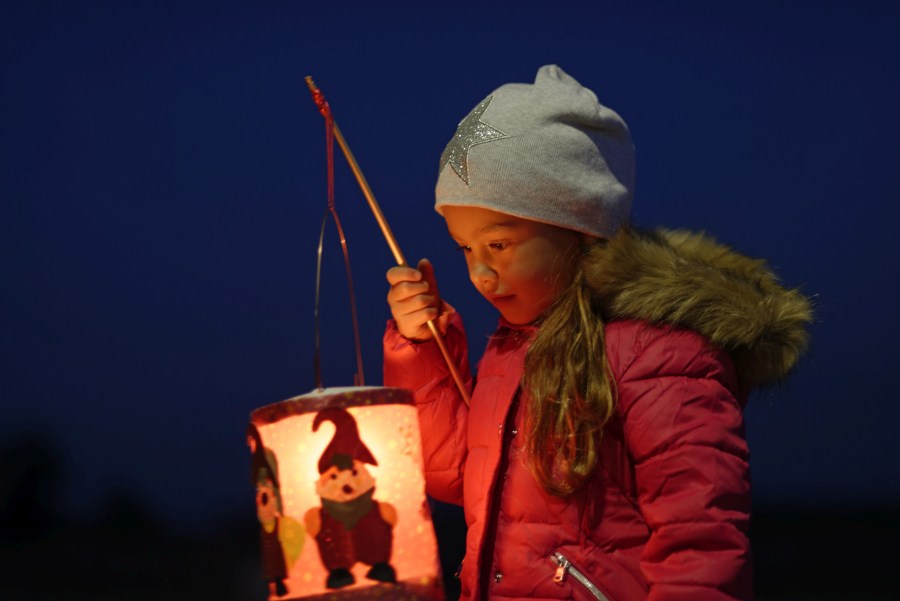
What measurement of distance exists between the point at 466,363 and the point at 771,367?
45 centimetres

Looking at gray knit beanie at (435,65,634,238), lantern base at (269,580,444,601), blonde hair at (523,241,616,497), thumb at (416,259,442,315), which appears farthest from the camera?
thumb at (416,259,442,315)

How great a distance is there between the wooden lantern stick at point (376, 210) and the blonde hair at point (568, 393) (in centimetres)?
16

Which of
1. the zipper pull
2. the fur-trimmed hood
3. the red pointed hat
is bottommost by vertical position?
the zipper pull

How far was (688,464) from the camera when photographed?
1.21m

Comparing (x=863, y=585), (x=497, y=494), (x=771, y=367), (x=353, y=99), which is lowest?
(x=863, y=585)


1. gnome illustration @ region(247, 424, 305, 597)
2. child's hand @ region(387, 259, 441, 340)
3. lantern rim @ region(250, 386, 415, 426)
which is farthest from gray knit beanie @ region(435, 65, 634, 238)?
gnome illustration @ region(247, 424, 305, 597)

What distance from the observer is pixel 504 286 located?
1.41 m

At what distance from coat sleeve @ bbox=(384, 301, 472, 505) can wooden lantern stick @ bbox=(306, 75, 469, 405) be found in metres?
0.02

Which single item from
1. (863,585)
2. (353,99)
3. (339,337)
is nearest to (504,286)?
(339,337)

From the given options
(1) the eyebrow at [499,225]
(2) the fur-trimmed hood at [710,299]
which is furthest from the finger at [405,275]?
(2) the fur-trimmed hood at [710,299]

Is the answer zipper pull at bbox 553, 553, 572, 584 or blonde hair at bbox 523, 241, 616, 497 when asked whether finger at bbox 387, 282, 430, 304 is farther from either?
zipper pull at bbox 553, 553, 572, 584

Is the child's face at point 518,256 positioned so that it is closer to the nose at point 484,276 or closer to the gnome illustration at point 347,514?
the nose at point 484,276

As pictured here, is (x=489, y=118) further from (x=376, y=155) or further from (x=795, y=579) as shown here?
(x=795, y=579)

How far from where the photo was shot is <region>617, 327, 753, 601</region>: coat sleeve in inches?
46.5
